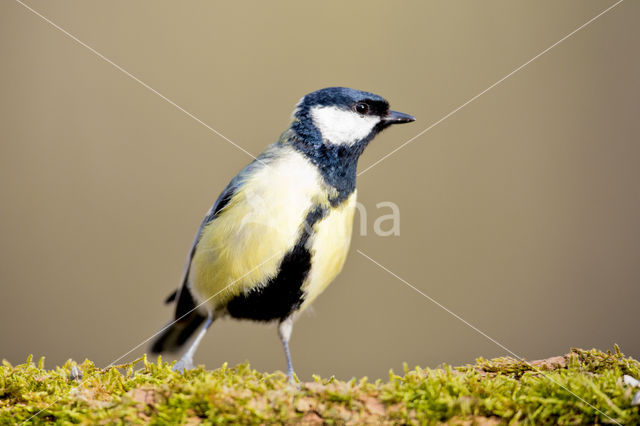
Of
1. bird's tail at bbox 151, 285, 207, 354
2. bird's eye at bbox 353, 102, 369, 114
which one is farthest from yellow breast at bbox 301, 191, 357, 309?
bird's tail at bbox 151, 285, 207, 354

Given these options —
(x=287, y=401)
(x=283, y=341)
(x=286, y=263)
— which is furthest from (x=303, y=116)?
(x=287, y=401)

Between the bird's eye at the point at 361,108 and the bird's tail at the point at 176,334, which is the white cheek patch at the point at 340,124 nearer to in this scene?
the bird's eye at the point at 361,108

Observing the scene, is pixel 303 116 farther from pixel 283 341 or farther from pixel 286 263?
pixel 283 341

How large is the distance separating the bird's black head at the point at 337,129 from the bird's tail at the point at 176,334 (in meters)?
0.73

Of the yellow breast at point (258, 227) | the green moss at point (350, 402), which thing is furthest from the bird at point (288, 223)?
the green moss at point (350, 402)

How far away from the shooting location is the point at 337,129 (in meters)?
1.71

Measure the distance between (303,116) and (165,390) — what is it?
1019 mm

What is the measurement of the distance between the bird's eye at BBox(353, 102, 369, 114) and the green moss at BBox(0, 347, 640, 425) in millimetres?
940

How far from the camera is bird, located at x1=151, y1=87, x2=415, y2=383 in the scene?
1513mm

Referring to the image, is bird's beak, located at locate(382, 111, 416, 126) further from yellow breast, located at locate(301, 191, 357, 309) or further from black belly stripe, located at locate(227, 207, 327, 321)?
black belly stripe, located at locate(227, 207, 327, 321)

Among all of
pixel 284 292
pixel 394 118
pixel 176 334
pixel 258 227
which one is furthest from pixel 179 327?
pixel 394 118

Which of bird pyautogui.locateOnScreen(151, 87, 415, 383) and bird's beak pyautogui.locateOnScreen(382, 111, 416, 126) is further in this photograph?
bird's beak pyautogui.locateOnScreen(382, 111, 416, 126)

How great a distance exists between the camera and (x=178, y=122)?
3.54m

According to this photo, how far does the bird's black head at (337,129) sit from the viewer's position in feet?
5.40
